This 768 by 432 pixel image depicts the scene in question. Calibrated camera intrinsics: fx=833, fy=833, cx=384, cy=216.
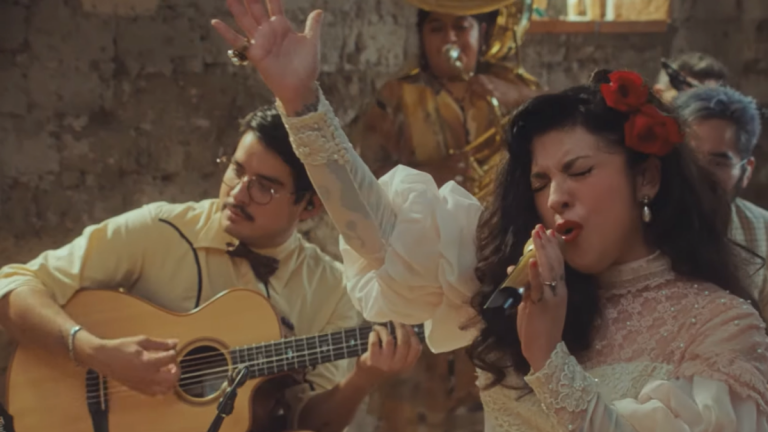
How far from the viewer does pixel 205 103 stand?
108 inches

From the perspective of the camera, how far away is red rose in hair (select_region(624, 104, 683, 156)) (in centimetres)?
120

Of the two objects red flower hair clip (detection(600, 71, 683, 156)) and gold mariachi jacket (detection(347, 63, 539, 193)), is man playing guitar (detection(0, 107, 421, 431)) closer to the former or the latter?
gold mariachi jacket (detection(347, 63, 539, 193))

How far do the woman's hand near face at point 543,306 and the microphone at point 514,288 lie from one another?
10 mm

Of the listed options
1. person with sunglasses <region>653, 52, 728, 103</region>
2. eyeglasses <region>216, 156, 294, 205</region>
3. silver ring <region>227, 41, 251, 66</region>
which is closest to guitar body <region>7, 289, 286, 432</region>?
eyeglasses <region>216, 156, 294, 205</region>

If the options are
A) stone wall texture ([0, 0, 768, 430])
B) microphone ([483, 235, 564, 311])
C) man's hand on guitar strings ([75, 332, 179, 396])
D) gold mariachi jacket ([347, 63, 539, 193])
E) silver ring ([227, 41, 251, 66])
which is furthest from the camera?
stone wall texture ([0, 0, 768, 430])

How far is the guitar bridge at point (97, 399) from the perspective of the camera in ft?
6.48

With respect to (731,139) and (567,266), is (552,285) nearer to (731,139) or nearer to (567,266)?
(567,266)

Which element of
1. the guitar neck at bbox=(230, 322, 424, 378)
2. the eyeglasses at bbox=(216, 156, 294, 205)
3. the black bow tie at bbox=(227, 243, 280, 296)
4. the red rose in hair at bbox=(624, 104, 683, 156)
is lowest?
the guitar neck at bbox=(230, 322, 424, 378)

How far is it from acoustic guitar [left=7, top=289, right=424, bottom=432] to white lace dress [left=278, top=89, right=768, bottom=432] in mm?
617

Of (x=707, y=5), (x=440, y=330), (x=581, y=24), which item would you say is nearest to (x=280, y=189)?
(x=440, y=330)

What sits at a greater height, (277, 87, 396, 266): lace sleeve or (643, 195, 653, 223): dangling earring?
(277, 87, 396, 266): lace sleeve

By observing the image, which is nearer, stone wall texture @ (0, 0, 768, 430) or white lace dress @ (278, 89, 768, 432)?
white lace dress @ (278, 89, 768, 432)

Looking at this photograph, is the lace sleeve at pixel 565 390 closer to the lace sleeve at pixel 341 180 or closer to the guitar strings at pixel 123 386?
the lace sleeve at pixel 341 180

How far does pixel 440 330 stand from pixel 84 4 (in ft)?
5.97
